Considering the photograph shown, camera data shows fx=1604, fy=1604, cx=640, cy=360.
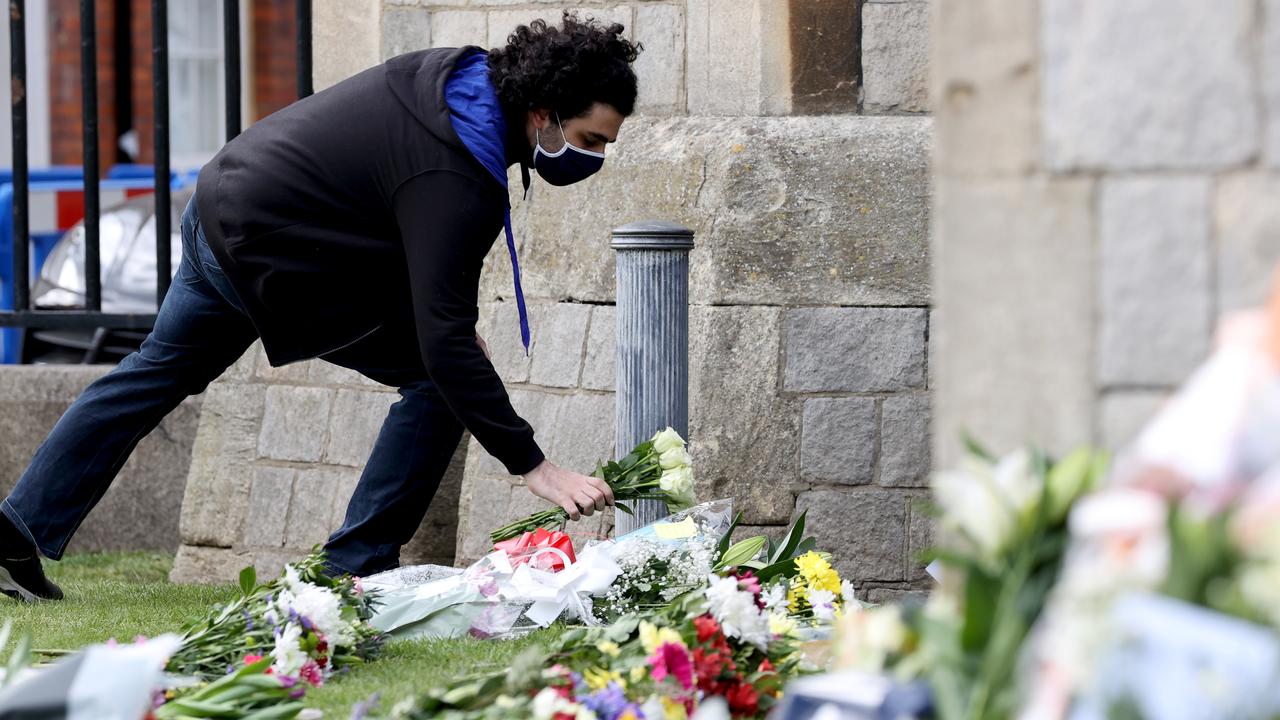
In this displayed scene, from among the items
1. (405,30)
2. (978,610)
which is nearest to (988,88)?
(978,610)

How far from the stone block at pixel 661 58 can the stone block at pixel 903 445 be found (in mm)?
1021

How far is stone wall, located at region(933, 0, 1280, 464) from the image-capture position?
1811mm

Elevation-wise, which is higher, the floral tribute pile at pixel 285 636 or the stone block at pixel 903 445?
the stone block at pixel 903 445

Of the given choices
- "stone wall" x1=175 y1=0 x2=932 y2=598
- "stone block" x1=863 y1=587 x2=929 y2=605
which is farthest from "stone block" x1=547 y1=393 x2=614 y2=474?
"stone block" x1=863 y1=587 x2=929 y2=605

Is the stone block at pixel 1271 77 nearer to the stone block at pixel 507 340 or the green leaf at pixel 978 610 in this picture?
the green leaf at pixel 978 610

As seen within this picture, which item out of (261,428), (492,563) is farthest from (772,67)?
(261,428)

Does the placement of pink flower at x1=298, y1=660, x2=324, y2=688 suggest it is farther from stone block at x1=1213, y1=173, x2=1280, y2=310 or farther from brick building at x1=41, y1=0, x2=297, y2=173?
Result: brick building at x1=41, y1=0, x2=297, y2=173

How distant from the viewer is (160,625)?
3.63 meters

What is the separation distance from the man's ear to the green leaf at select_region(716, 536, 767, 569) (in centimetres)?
101

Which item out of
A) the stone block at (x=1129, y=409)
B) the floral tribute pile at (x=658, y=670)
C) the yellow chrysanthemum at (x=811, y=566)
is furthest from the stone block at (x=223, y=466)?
the stone block at (x=1129, y=409)

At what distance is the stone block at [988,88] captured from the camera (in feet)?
6.09

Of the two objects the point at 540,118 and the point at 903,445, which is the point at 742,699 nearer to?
the point at 540,118

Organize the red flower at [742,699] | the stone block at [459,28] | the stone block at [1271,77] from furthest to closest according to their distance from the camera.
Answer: the stone block at [459,28]
the red flower at [742,699]
the stone block at [1271,77]

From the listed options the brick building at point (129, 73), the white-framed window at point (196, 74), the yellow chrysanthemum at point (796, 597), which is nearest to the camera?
the yellow chrysanthemum at point (796, 597)
